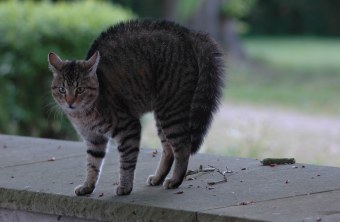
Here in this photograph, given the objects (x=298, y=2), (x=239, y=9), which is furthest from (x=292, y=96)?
(x=298, y=2)

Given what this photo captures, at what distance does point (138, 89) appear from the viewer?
4.73 m

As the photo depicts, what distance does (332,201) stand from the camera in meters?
4.19

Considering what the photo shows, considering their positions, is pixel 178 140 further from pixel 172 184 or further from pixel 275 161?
pixel 275 161

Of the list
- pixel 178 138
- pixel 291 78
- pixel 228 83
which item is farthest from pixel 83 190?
pixel 291 78

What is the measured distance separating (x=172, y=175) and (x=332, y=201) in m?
1.07

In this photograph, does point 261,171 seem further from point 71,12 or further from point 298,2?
point 298,2

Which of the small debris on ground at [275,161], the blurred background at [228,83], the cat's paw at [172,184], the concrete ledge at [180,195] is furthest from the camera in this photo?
the blurred background at [228,83]

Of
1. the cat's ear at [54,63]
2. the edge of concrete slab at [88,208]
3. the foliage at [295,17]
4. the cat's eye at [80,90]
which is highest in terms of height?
the cat's ear at [54,63]

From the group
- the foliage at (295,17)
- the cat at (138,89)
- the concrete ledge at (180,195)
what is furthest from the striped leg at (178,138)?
the foliage at (295,17)

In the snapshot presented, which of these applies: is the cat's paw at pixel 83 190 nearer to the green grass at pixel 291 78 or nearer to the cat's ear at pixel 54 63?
the cat's ear at pixel 54 63

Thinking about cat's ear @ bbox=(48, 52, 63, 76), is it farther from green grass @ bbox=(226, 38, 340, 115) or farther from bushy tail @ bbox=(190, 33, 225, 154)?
green grass @ bbox=(226, 38, 340, 115)

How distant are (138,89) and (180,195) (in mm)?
710

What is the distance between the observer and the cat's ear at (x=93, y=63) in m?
4.53

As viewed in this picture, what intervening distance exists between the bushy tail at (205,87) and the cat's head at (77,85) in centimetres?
61
